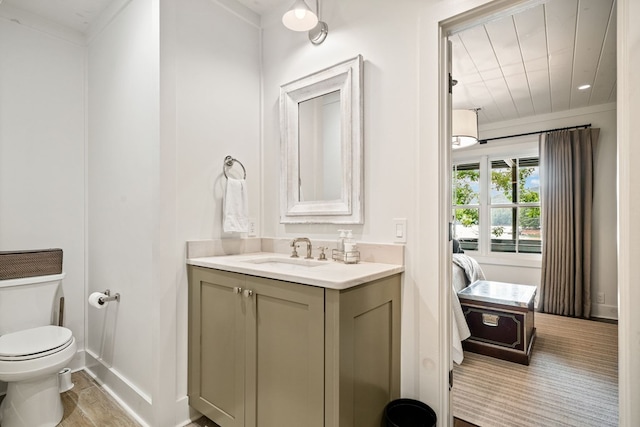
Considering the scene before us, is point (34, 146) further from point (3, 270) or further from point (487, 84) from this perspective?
point (487, 84)

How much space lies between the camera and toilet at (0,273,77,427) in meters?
1.68

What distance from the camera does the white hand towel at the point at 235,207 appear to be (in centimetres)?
205

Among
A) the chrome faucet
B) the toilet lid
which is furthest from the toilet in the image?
the chrome faucet

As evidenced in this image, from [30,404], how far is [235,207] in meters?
1.53

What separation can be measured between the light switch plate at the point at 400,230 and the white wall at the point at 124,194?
1317 mm

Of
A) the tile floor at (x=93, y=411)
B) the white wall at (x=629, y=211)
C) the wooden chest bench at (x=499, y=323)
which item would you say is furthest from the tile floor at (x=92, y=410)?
the wooden chest bench at (x=499, y=323)

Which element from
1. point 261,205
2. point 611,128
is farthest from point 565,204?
point 261,205

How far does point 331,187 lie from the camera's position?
6.50 ft

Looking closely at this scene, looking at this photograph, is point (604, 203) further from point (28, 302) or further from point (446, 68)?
point (28, 302)

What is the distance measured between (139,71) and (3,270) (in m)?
1.52

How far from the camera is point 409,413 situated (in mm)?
1571

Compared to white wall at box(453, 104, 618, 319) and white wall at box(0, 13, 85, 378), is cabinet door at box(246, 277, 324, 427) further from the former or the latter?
white wall at box(453, 104, 618, 319)

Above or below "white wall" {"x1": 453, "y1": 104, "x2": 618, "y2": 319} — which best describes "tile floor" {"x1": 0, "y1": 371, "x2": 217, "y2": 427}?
below

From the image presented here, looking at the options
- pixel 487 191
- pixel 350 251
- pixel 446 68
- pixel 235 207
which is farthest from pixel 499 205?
pixel 235 207
